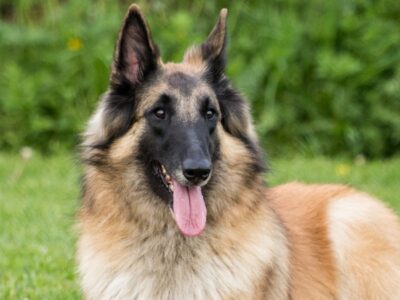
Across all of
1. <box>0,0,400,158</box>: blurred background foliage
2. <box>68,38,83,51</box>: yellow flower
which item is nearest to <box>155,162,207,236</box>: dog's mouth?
<box>0,0,400,158</box>: blurred background foliage

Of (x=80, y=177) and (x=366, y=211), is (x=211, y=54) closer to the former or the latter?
(x=80, y=177)

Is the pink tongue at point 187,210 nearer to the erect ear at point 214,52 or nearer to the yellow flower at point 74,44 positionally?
the erect ear at point 214,52

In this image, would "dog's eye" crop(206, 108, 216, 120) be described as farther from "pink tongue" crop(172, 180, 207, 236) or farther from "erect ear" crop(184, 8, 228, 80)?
"pink tongue" crop(172, 180, 207, 236)

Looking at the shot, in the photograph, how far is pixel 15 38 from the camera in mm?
12914

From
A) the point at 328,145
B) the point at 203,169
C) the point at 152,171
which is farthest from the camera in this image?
the point at 328,145

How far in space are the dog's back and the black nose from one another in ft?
3.38

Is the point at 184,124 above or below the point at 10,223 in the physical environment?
above

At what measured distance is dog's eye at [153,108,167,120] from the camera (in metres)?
5.02

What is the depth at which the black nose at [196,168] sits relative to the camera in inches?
186

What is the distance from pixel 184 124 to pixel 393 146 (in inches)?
318

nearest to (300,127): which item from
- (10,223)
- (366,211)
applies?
(10,223)

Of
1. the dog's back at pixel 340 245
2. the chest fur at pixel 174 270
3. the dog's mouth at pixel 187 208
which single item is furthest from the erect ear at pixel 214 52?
the chest fur at pixel 174 270

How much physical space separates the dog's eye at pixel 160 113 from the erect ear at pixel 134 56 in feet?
0.79

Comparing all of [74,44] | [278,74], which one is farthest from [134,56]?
[74,44]
